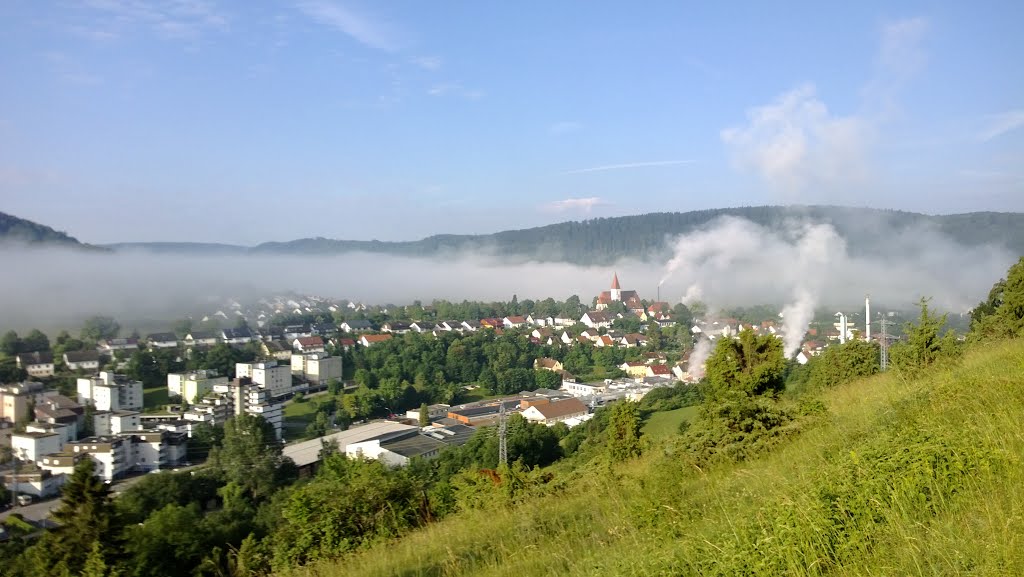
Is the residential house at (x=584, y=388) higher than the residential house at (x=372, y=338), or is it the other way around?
the residential house at (x=372, y=338)

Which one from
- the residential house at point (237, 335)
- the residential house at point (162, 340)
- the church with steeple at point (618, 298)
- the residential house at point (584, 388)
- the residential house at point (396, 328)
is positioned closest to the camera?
the residential house at point (584, 388)

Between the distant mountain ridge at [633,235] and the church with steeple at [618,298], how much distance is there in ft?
38.8

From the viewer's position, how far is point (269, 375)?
87.1 feet

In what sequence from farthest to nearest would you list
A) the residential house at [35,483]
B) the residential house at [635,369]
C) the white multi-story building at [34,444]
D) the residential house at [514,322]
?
the residential house at [514,322] → the residential house at [635,369] → the white multi-story building at [34,444] → the residential house at [35,483]

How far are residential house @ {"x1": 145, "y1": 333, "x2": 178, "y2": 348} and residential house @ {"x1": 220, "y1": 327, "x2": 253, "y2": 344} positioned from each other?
2706 millimetres

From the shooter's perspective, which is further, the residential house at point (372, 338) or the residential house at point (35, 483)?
the residential house at point (372, 338)

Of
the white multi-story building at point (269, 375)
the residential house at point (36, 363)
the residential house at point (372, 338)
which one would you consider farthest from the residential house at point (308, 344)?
the residential house at point (36, 363)

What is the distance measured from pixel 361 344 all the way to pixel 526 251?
206 feet

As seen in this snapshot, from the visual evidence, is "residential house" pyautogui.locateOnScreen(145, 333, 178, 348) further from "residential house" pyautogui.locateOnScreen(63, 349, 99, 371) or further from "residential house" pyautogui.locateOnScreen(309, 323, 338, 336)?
"residential house" pyautogui.locateOnScreen(309, 323, 338, 336)

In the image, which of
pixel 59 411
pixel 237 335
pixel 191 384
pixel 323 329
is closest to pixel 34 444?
pixel 59 411

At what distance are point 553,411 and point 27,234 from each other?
46147mm

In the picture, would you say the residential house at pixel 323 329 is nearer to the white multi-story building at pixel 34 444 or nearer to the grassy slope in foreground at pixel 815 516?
the white multi-story building at pixel 34 444

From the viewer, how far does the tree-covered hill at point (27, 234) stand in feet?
151

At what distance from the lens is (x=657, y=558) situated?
1865 mm
